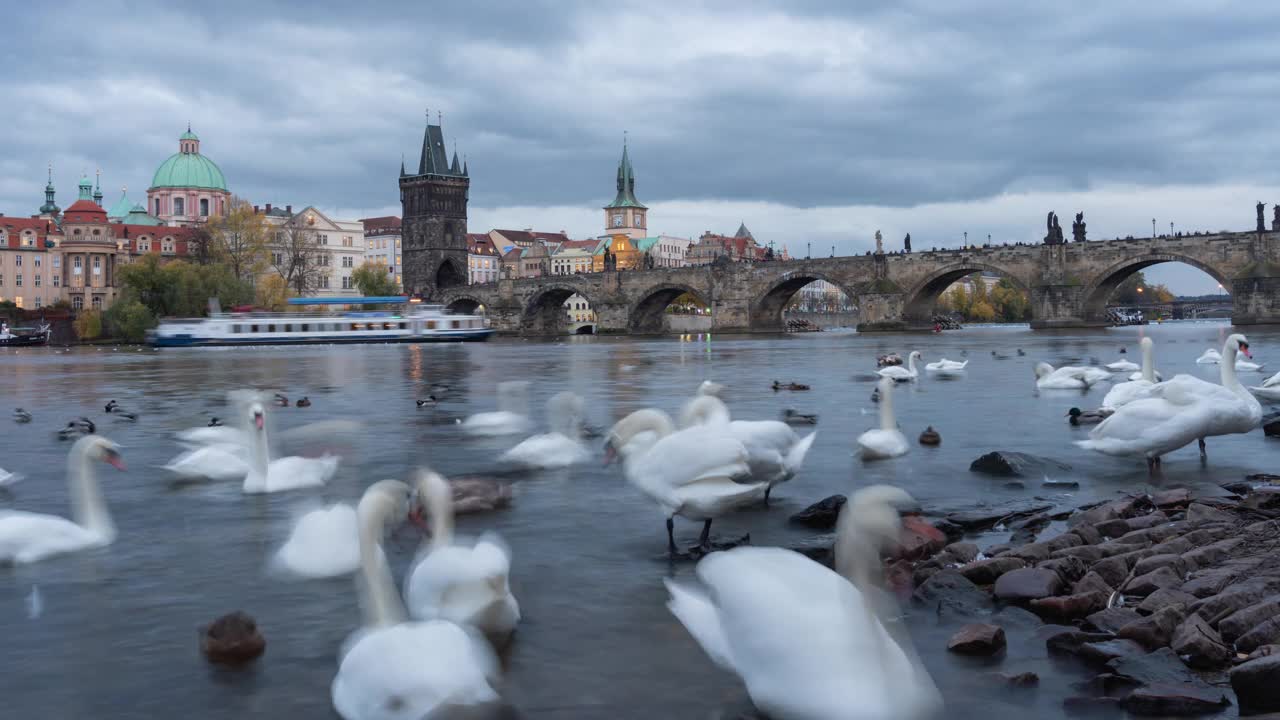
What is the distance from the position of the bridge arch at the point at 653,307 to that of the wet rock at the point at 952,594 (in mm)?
80492

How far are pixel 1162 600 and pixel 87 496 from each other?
5.72 m

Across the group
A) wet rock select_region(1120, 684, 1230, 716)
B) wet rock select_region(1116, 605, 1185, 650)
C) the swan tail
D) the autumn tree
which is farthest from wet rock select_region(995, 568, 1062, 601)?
the autumn tree

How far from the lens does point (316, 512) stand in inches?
235

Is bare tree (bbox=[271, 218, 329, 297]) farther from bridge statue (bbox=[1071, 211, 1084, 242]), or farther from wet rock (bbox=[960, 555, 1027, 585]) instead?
wet rock (bbox=[960, 555, 1027, 585])

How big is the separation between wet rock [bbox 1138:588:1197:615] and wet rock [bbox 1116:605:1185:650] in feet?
0.37

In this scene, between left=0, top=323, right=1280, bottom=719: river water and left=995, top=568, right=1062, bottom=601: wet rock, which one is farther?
left=995, top=568, right=1062, bottom=601: wet rock

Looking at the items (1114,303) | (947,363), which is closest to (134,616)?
(947,363)

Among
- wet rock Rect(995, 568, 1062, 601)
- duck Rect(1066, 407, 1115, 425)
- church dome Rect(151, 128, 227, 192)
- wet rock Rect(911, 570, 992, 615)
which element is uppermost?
church dome Rect(151, 128, 227, 192)

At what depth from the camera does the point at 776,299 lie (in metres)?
83.5

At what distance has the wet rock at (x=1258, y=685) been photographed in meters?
3.56

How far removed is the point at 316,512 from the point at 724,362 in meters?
26.8

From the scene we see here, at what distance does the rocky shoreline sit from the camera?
3.80 metres

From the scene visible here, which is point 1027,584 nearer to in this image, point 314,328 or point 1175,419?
point 1175,419

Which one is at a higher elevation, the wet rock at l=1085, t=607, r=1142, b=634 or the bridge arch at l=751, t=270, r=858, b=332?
the bridge arch at l=751, t=270, r=858, b=332
